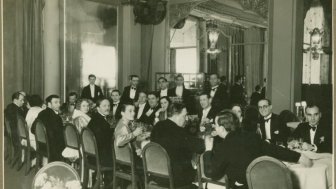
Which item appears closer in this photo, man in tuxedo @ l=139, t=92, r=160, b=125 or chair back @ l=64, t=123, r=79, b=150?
chair back @ l=64, t=123, r=79, b=150

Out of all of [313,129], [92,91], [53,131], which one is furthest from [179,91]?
[313,129]

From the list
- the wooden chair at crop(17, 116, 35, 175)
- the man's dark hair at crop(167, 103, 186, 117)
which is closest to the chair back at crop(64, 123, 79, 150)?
the wooden chair at crop(17, 116, 35, 175)

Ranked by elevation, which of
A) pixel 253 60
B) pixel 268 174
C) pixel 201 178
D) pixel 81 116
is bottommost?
pixel 201 178

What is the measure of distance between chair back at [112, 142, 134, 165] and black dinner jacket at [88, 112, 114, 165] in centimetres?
18

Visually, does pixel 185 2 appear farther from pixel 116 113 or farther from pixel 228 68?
pixel 116 113

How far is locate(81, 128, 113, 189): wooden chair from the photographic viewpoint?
3208 millimetres

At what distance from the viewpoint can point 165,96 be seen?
185 inches

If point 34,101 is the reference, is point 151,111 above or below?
below

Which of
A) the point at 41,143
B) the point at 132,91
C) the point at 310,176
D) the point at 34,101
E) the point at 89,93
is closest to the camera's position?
the point at 310,176

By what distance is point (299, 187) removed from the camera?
7.97ft

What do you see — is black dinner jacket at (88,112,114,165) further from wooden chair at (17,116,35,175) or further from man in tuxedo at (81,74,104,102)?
man in tuxedo at (81,74,104,102)

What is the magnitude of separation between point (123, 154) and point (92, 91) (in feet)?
11.9

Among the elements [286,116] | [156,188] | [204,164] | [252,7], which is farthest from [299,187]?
[252,7]

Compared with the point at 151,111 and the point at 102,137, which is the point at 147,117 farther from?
the point at 102,137
